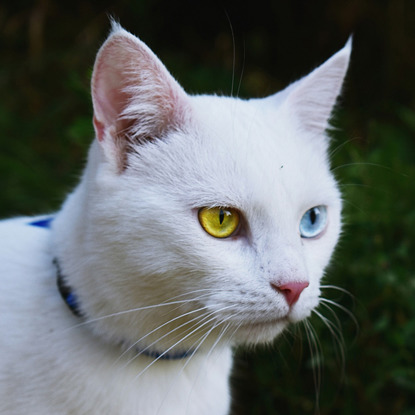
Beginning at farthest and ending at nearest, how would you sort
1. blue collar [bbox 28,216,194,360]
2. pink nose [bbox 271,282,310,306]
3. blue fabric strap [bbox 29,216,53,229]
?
blue fabric strap [bbox 29,216,53,229] → blue collar [bbox 28,216,194,360] → pink nose [bbox 271,282,310,306]

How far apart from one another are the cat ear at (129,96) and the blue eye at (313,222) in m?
0.41

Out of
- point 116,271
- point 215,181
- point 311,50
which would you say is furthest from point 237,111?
point 311,50

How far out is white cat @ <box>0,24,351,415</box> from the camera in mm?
1277

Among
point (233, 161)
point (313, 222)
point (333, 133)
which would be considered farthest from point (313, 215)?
point (333, 133)

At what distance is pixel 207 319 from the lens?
4.43 ft

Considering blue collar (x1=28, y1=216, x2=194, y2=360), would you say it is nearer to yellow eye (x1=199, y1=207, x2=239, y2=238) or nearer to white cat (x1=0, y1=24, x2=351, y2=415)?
white cat (x1=0, y1=24, x2=351, y2=415)

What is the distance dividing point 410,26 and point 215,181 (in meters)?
3.37

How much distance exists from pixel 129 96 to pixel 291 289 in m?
0.59

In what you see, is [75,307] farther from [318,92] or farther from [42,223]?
[318,92]

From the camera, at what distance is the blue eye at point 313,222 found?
4.80ft

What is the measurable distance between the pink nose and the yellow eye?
17 cm

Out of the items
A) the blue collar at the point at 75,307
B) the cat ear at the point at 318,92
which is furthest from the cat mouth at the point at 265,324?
the cat ear at the point at 318,92

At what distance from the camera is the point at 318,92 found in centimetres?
162

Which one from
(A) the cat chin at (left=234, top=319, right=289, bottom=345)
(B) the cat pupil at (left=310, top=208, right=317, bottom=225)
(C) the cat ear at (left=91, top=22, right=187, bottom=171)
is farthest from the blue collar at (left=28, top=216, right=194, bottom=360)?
(B) the cat pupil at (left=310, top=208, right=317, bottom=225)
